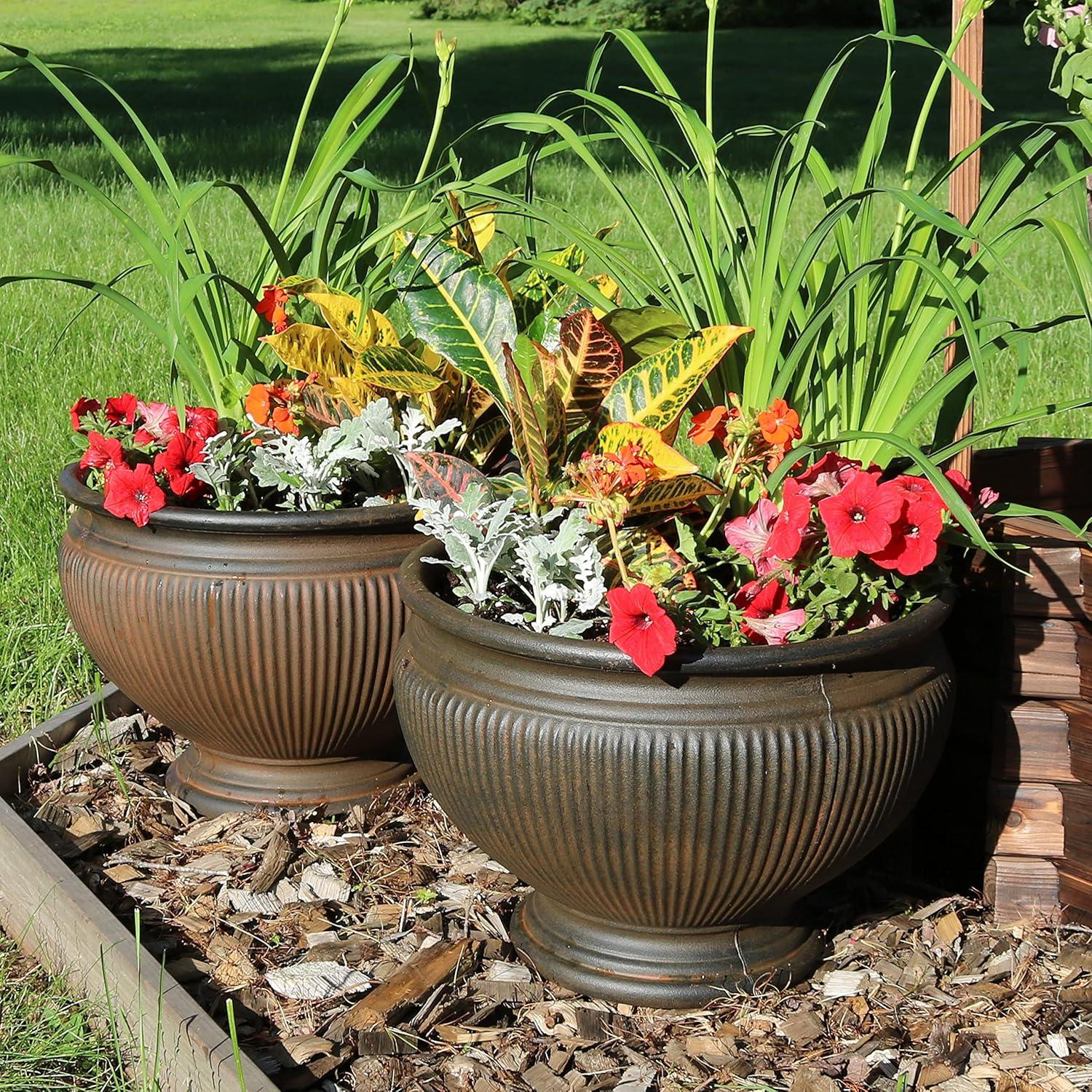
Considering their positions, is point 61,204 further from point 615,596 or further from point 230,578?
point 615,596

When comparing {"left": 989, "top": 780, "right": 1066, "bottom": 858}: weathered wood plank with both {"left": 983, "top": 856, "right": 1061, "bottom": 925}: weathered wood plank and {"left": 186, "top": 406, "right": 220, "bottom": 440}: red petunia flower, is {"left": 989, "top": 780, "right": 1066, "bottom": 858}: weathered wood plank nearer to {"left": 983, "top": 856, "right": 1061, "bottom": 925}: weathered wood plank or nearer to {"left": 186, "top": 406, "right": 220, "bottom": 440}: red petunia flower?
{"left": 983, "top": 856, "right": 1061, "bottom": 925}: weathered wood plank

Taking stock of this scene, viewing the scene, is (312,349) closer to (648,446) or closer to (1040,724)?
(648,446)

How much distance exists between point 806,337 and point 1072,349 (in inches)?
142

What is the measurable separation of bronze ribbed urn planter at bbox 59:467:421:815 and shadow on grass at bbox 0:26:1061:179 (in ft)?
22.6

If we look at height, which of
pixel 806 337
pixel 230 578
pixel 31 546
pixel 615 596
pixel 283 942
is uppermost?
pixel 806 337

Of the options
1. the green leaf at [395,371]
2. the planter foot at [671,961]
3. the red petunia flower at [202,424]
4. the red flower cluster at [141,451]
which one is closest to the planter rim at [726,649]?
the planter foot at [671,961]

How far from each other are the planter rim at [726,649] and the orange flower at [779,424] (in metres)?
0.30

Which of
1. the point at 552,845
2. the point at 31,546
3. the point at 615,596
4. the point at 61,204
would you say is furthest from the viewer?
the point at 61,204

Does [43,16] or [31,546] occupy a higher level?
[43,16]

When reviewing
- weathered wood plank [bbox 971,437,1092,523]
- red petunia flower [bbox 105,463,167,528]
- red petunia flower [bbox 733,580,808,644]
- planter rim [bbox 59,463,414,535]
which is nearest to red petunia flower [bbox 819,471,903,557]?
red petunia flower [bbox 733,580,808,644]

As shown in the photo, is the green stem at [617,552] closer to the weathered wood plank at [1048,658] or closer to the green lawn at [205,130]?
the green lawn at [205,130]

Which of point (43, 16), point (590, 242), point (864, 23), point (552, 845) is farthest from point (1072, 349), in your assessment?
point (43, 16)

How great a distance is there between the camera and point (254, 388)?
7.61ft

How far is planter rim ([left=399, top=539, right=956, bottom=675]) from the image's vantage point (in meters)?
1.63
